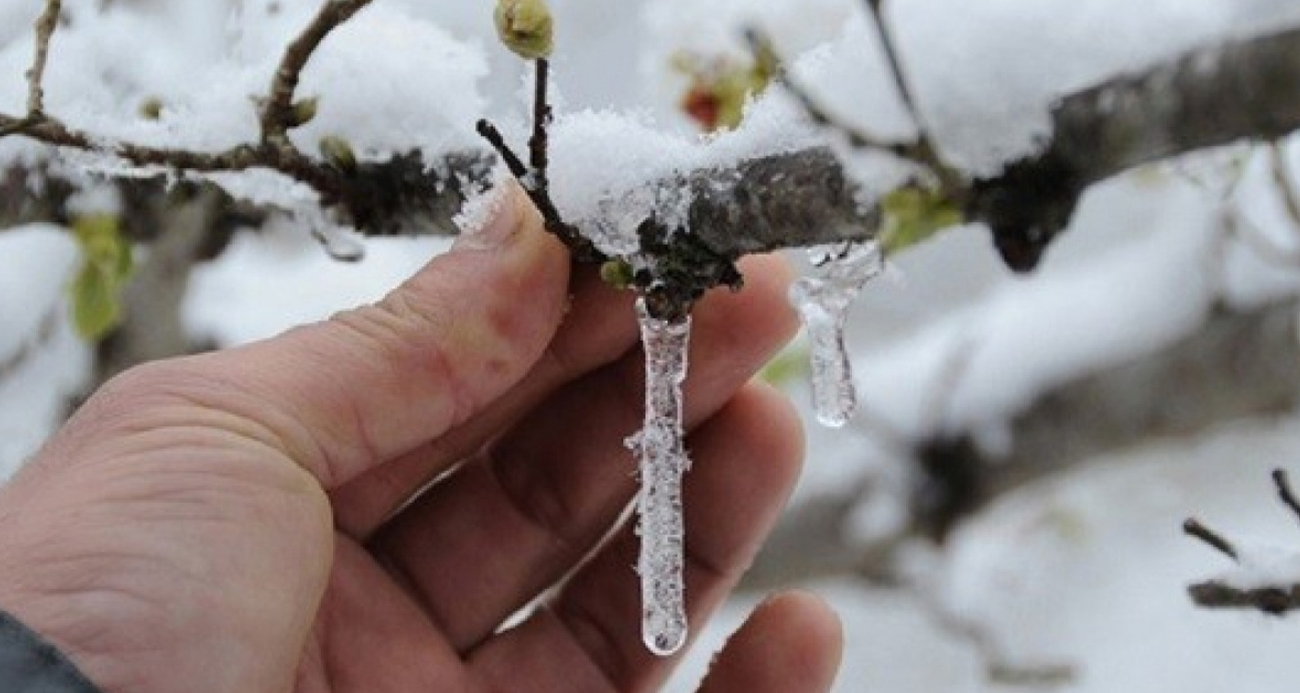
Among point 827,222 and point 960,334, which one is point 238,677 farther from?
point 960,334

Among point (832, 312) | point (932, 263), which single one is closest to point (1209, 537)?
point (832, 312)

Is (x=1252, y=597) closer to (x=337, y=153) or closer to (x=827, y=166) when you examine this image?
(x=827, y=166)

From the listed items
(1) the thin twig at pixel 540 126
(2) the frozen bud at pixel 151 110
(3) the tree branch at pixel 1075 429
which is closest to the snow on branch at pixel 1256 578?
(1) the thin twig at pixel 540 126

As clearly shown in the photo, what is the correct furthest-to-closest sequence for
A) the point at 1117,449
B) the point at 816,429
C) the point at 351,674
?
the point at 816,429
the point at 1117,449
the point at 351,674

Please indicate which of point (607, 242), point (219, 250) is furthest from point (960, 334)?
point (607, 242)

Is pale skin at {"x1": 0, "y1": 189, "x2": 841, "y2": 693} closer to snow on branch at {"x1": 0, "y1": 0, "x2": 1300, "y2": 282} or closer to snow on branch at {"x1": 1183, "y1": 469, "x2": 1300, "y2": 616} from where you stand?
snow on branch at {"x1": 0, "y1": 0, "x2": 1300, "y2": 282}

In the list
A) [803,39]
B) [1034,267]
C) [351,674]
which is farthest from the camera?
[803,39]

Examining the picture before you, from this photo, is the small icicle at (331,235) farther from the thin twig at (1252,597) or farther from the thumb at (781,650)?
the thin twig at (1252,597)
